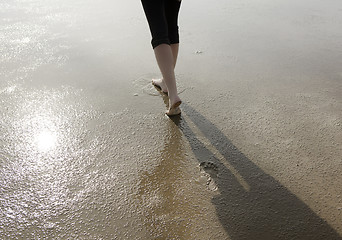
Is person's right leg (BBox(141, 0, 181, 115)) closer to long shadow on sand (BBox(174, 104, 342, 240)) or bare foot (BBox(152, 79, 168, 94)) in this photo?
bare foot (BBox(152, 79, 168, 94))

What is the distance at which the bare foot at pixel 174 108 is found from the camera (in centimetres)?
182

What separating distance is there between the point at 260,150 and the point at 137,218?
75 centimetres

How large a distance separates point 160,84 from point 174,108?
15.4 inches

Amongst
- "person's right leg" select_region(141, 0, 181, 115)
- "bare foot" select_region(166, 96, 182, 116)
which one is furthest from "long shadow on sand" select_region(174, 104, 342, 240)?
"person's right leg" select_region(141, 0, 181, 115)

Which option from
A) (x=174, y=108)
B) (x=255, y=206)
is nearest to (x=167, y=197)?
(x=255, y=206)

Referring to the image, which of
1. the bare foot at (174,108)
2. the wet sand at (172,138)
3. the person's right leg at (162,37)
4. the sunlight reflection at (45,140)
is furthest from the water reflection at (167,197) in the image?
the sunlight reflection at (45,140)

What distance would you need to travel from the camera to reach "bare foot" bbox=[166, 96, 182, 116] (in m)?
1.82

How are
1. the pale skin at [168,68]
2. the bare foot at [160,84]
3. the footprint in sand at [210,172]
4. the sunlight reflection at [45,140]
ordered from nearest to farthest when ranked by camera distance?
1. the footprint in sand at [210,172]
2. the sunlight reflection at [45,140]
3. the pale skin at [168,68]
4. the bare foot at [160,84]

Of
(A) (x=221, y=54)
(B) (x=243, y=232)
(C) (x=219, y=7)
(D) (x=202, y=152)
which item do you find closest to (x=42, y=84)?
(D) (x=202, y=152)

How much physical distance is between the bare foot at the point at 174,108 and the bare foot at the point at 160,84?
303mm

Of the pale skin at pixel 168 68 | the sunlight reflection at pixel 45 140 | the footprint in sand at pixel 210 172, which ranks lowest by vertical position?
the footprint in sand at pixel 210 172

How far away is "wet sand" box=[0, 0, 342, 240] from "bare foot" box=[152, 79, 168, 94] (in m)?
0.07

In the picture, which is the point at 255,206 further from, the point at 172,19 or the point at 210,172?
the point at 172,19

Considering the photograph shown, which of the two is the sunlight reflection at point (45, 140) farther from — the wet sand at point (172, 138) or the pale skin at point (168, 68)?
the pale skin at point (168, 68)
